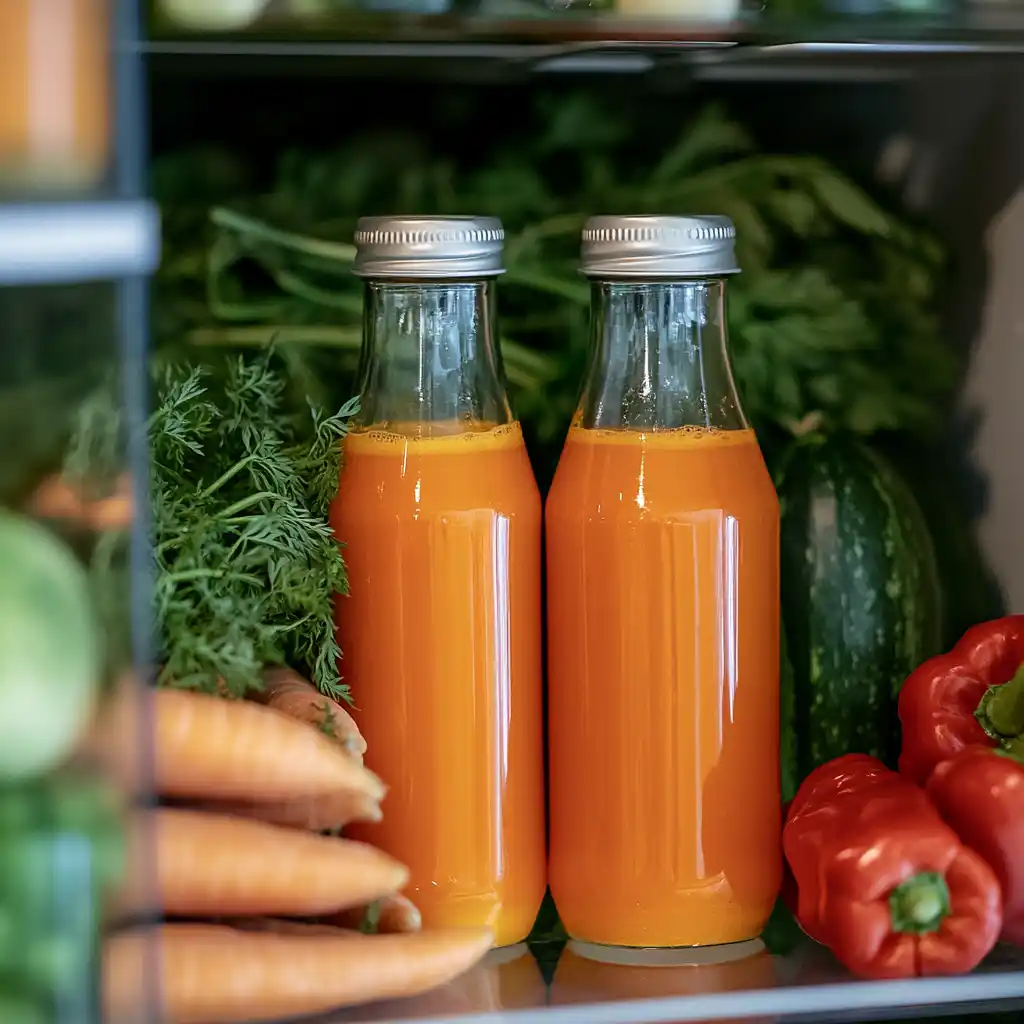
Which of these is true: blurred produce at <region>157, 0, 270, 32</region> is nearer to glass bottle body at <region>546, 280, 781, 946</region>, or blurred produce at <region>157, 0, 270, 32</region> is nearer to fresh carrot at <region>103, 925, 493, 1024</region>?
glass bottle body at <region>546, 280, 781, 946</region>

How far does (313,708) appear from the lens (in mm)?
878

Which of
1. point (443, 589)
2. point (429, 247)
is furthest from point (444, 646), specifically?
point (429, 247)

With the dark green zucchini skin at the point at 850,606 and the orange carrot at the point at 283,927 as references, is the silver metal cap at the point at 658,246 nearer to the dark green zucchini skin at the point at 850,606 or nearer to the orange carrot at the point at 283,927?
the dark green zucchini skin at the point at 850,606

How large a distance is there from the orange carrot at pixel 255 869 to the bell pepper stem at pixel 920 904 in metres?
0.30

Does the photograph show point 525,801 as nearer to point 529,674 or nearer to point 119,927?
point 529,674

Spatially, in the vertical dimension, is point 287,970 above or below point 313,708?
below

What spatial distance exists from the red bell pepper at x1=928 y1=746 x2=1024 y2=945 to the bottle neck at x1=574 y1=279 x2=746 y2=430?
27cm

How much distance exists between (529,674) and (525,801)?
86mm

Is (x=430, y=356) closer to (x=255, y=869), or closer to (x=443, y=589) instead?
(x=443, y=589)

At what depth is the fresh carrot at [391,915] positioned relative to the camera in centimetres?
87

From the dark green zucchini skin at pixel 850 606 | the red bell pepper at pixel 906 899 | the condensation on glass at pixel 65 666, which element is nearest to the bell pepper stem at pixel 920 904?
the red bell pepper at pixel 906 899

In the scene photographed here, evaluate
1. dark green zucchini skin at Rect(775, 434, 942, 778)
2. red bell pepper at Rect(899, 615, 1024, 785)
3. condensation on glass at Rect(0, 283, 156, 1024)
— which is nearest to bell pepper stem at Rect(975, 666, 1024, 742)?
red bell pepper at Rect(899, 615, 1024, 785)

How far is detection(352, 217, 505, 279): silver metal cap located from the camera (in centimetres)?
87

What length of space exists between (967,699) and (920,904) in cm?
20
